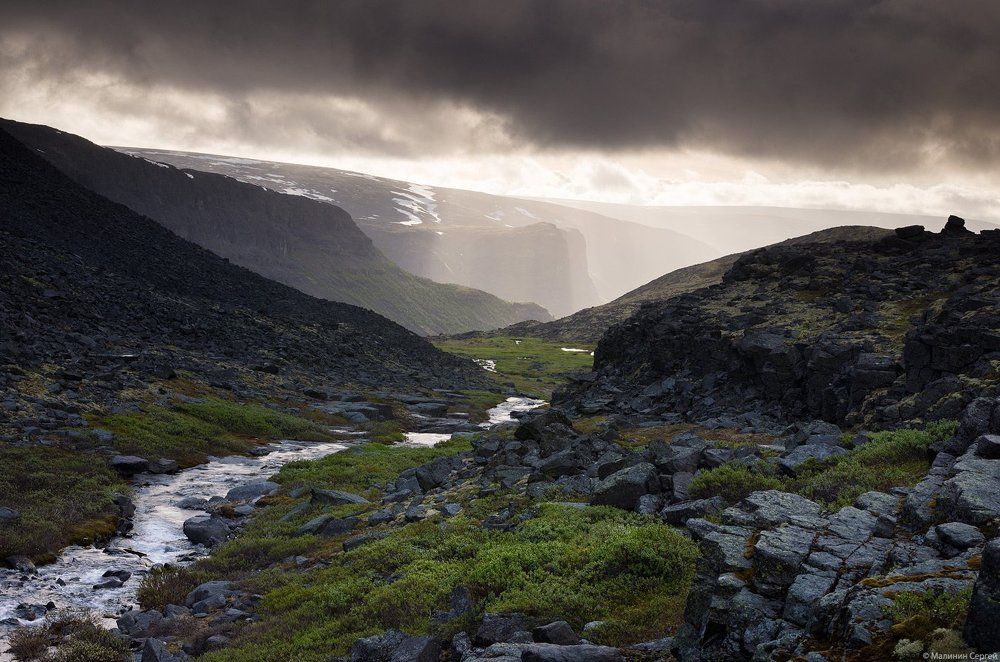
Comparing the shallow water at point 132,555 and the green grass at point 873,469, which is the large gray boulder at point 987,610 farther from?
the shallow water at point 132,555

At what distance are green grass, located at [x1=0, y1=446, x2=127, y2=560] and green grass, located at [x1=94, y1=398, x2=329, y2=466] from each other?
16.3 ft

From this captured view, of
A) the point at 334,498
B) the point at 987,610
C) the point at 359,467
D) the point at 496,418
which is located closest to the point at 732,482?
the point at 987,610

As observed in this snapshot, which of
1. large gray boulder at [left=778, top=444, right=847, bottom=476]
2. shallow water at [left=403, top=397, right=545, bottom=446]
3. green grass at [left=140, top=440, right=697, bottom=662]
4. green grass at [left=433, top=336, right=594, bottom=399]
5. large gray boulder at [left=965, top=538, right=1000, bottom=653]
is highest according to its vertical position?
large gray boulder at [left=965, top=538, right=1000, bottom=653]

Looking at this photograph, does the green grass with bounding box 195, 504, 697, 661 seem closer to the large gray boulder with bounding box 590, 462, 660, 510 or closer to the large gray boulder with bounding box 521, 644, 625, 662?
the large gray boulder with bounding box 590, 462, 660, 510

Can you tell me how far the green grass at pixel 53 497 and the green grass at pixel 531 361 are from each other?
7841 centimetres

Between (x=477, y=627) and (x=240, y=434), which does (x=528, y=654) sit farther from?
(x=240, y=434)

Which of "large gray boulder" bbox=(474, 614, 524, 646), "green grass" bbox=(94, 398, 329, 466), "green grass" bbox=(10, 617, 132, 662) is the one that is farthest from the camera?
"green grass" bbox=(94, 398, 329, 466)

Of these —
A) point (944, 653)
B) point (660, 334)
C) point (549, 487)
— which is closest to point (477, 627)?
point (944, 653)

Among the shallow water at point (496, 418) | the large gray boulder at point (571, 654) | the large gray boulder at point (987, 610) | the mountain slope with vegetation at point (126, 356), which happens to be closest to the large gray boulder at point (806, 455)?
the large gray boulder at point (571, 654)

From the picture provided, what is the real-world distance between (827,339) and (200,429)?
1857 inches

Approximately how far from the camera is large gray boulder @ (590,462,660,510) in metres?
18.7

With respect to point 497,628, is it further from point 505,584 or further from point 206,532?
point 206,532

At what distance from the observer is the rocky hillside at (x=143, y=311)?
51875 mm

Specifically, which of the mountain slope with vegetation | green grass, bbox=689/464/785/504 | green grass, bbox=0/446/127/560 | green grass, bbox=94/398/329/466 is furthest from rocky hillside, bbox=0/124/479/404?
green grass, bbox=689/464/785/504
